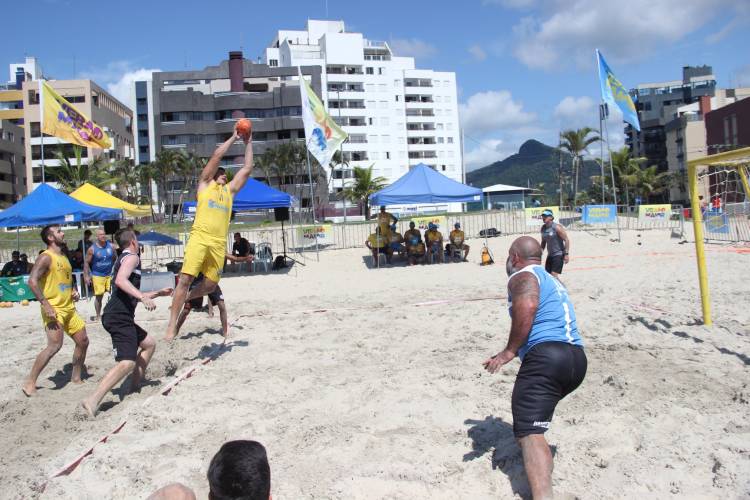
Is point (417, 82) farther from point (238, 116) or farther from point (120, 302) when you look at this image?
point (120, 302)

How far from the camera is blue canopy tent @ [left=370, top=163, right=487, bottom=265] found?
1526cm

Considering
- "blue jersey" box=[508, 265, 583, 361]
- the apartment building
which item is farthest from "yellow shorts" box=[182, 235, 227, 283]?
the apartment building

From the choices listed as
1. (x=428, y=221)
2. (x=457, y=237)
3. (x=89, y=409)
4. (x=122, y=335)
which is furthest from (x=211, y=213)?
(x=428, y=221)

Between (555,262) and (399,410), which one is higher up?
(555,262)

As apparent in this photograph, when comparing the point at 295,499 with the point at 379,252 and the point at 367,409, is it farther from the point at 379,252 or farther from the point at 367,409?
the point at 379,252

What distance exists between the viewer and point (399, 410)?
14.0ft

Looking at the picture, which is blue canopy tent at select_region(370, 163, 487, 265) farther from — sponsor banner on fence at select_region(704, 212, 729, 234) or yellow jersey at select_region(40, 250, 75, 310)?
yellow jersey at select_region(40, 250, 75, 310)

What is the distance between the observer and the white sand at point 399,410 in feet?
10.9

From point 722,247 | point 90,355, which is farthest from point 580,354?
point 722,247

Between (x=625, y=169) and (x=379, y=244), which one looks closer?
(x=379, y=244)

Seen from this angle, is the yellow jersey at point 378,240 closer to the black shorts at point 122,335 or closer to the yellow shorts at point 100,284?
the yellow shorts at point 100,284

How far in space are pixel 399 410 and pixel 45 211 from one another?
11.3 m

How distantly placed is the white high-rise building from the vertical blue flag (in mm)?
43131

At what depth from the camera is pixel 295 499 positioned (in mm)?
3172
